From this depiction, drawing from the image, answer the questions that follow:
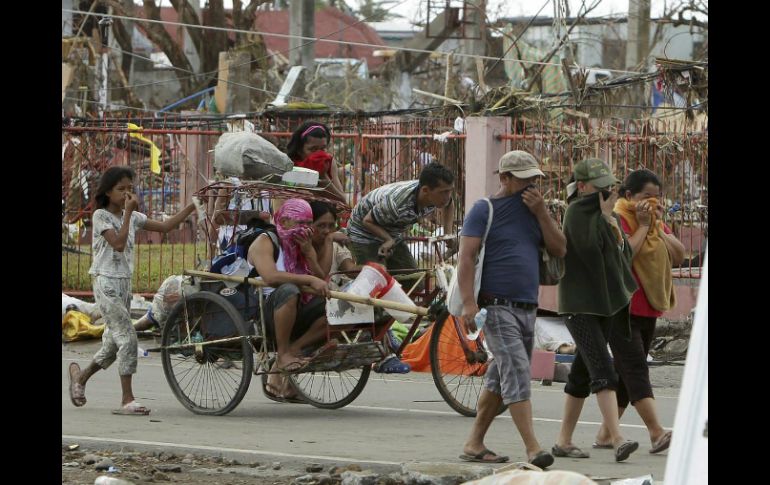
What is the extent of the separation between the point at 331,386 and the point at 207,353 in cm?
121

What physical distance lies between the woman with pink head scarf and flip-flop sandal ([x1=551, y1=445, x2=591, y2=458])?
1.94 metres

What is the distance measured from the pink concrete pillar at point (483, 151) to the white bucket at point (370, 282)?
5.35 m

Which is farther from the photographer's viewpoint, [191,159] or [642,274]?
[191,159]

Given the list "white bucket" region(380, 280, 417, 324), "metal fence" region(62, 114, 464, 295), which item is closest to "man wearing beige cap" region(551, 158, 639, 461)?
"white bucket" region(380, 280, 417, 324)

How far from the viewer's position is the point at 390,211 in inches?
392

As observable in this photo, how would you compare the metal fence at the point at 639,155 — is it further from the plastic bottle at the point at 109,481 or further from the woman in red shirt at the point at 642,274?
the plastic bottle at the point at 109,481

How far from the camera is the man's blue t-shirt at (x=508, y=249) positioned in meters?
7.40

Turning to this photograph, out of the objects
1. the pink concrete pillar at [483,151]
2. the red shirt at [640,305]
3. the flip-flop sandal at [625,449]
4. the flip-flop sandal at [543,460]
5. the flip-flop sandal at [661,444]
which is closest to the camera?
the flip-flop sandal at [543,460]

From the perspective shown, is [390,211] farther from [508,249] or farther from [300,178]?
[508,249]

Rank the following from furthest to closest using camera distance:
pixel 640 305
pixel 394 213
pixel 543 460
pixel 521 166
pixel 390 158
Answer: pixel 390 158 < pixel 394 213 < pixel 640 305 < pixel 521 166 < pixel 543 460

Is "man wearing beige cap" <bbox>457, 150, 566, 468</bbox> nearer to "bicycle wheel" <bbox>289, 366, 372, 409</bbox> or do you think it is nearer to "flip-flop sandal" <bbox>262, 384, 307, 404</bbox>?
"bicycle wheel" <bbox>289, 366, 372, 409</bbox>

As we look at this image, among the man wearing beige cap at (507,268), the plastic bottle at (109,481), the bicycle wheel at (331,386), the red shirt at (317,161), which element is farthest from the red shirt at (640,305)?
the red shirt at (317,161)

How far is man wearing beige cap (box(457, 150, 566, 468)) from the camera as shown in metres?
7.36

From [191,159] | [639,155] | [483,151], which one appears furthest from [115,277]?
[191,159]
